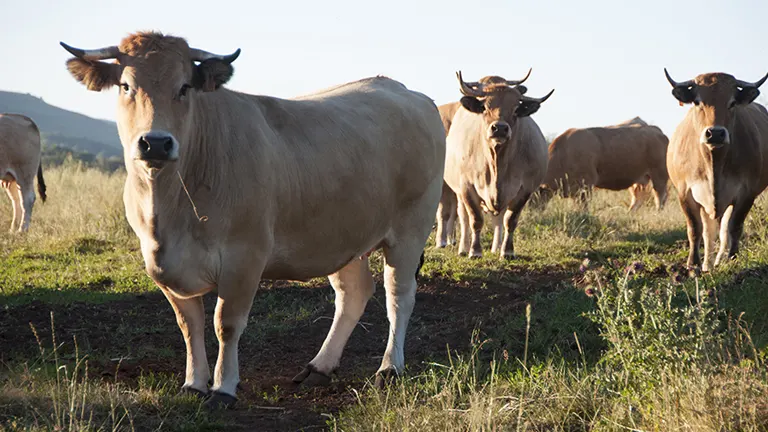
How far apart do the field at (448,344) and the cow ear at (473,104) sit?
74.4 inches

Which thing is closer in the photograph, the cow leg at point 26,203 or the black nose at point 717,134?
the black nose at point 717,134

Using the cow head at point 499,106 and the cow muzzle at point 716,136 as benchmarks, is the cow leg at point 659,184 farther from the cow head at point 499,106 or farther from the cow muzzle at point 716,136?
the cow muzzle at point 716,136

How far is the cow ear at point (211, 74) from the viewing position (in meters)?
5.23

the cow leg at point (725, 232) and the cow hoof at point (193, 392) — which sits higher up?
the cow leg at point (725, 232)

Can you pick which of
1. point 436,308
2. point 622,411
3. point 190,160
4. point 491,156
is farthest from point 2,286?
point 622,411

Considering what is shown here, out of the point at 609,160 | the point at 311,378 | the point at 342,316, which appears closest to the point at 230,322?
the point at 311,378

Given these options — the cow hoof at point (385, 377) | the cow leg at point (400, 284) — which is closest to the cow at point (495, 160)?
the cow leg at point (400, 284)

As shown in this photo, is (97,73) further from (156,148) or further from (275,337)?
(275,337)

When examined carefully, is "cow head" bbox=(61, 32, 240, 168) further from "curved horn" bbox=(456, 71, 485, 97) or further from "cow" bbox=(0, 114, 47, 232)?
"cow" bbox=(0, 114, 47, 232)

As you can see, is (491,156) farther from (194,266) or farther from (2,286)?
(194,266)

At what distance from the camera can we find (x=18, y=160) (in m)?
16.3

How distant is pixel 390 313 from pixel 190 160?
6.76ft

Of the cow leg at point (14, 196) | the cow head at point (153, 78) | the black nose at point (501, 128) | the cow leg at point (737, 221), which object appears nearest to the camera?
the cow head at point (153, 78)

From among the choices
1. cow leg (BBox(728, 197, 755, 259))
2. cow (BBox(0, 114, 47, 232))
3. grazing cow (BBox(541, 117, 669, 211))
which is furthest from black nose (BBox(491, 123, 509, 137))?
cow (BBox(0, 114, 47, 232))
